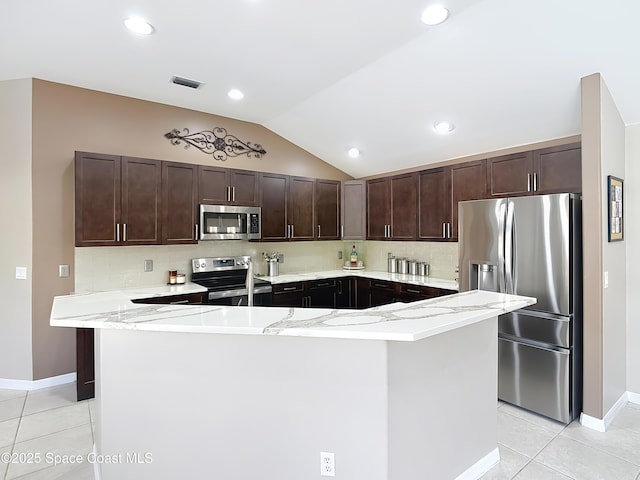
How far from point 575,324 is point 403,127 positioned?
258 cm

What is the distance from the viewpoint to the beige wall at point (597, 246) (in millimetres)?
2703

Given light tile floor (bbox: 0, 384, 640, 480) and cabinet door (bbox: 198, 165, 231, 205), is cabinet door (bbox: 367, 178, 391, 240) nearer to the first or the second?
cabinet door (bbox: 198, 165, 231, 205)

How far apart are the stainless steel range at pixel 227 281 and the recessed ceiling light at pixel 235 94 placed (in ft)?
6.23

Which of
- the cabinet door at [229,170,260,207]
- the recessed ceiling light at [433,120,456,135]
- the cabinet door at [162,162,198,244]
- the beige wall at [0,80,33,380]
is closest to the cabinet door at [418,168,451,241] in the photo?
the recessed ceiling light at [433,120,456,135]

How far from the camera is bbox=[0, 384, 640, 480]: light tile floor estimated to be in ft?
7.52

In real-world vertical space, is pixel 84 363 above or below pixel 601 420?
above

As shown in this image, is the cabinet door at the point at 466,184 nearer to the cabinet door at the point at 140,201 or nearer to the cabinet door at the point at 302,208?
the cabinet door at the point at 302,208

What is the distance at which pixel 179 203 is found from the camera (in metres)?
3.97

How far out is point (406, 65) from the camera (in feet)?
10.5

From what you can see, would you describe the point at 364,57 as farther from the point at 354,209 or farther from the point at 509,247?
the point at 354,209

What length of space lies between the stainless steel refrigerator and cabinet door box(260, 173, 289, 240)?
96.2 inches

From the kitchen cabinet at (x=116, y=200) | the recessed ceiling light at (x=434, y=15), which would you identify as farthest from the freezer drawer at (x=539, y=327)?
the kitchen cabinet at (x=116, y=200)

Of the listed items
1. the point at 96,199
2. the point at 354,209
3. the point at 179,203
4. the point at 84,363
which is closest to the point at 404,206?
the point at 354,209

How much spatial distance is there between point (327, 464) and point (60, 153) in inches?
148
